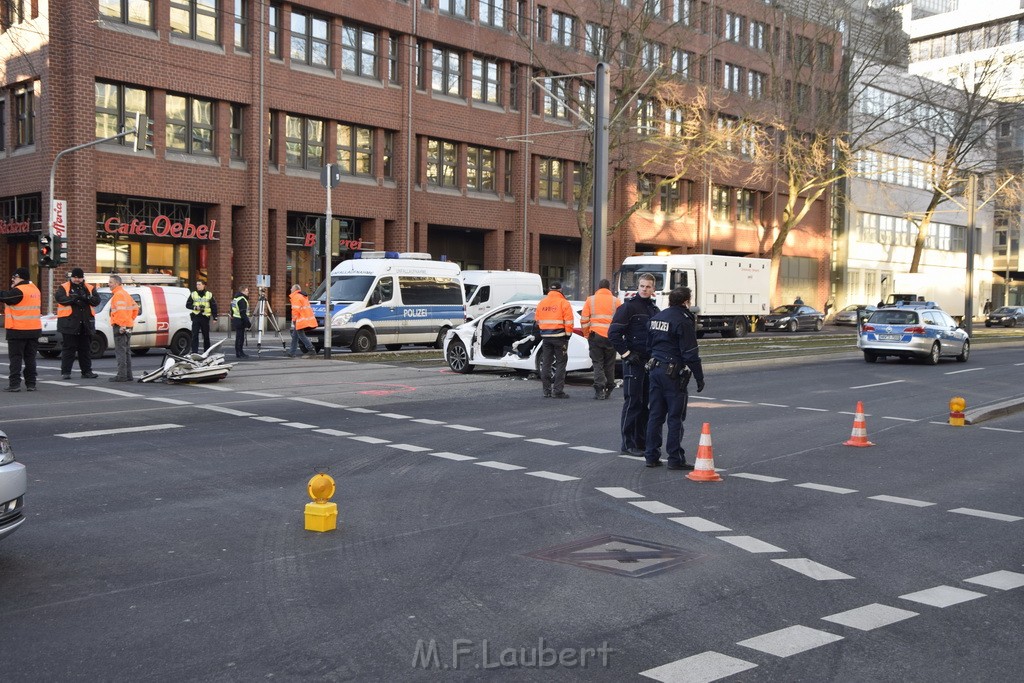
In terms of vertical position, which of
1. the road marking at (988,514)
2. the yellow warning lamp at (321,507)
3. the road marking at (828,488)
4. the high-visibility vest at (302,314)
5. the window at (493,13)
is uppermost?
the window at (493,13)

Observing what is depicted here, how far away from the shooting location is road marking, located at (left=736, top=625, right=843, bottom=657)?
490 cm

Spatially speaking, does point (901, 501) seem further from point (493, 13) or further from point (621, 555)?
point (493, 13)

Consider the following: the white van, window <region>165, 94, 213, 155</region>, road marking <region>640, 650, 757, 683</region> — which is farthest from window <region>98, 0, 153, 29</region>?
road marking <region>640, 650, 757, 683</region>

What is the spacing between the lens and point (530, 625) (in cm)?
520

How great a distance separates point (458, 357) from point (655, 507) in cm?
1305

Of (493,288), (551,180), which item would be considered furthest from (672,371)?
(551,180)

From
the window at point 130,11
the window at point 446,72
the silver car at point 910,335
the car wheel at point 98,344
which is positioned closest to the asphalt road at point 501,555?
the car wheel at point 98,344

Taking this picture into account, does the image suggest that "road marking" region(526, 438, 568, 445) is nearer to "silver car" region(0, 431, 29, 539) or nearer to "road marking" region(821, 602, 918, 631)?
"road marking" region(821, 602, 918, 631)

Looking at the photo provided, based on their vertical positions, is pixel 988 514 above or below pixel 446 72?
below

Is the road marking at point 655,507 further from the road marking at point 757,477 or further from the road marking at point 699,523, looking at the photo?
the road marking at point 757,477

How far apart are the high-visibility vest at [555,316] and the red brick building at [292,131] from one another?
11234 mm

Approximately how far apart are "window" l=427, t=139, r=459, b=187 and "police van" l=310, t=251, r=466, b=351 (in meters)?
14.6

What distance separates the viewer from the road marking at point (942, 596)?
18.8 ft

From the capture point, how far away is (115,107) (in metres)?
32.9
